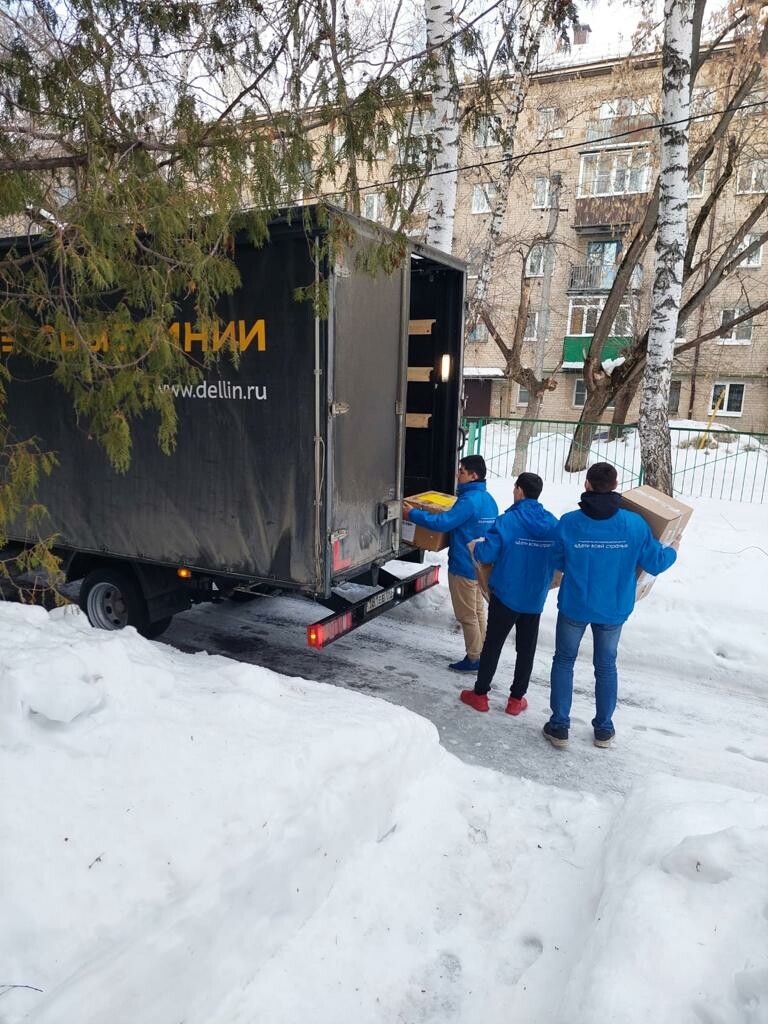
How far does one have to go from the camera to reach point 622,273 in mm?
12836

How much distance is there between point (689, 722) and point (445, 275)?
13.1 ft

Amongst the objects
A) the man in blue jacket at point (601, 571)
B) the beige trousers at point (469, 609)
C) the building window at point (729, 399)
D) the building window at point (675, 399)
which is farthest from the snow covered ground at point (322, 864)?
the building window at point (675, 399)

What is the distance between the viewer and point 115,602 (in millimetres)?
5738

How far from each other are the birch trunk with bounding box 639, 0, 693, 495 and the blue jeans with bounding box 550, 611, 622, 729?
5.55 m

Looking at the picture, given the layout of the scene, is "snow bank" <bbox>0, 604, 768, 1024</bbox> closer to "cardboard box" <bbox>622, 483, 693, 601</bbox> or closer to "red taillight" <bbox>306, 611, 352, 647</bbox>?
"red taillight" <bbox>306, 611, 352, 647</bbox>

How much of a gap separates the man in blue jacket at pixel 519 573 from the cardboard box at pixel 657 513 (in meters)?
0.53

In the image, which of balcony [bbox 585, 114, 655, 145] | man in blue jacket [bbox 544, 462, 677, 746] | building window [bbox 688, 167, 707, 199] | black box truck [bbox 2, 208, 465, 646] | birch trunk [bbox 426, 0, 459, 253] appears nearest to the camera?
man in blue jacket [bbox 544, 462, 677, 746]

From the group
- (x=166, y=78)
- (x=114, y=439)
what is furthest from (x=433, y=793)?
(x=166, y=78)

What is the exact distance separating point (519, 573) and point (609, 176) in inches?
950

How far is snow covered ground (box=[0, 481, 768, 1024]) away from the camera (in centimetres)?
204

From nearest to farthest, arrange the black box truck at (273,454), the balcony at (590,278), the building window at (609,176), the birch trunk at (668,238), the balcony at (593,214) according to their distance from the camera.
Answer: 1. the black box truck at (273,454)
2. the birch trunk at (668,238)
3. the building window at (609,176)
4. the balcony at (593,214)
5. the balcony at (590,278)

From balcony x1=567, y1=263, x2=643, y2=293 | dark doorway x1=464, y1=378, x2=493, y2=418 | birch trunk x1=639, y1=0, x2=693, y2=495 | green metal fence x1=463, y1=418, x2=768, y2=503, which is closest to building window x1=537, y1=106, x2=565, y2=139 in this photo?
green metal fence x1=463, y1=418, x2=768, y2=503

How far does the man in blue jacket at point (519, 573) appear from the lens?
4.59 metres

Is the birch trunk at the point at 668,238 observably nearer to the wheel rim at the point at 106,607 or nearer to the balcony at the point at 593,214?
the wheel rim at the point at 106,607
